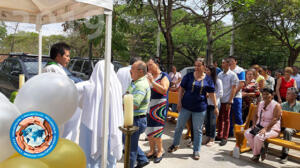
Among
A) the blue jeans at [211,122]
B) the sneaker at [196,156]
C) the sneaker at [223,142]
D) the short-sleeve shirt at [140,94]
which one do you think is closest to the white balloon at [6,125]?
the short-sleeve shirt at [140,94]

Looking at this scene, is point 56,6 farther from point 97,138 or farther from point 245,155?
point 245,155

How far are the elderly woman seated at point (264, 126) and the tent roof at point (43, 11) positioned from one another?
11.4 ft

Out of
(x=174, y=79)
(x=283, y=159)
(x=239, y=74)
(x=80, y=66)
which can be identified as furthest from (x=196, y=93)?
(x=80, y=66)

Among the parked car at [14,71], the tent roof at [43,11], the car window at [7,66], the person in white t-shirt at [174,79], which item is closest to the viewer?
the tent roof at [43,11]

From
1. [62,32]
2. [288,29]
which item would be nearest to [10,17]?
[62,32]

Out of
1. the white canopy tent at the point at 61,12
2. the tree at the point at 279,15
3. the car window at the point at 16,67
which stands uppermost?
the tree at the point at 279,15

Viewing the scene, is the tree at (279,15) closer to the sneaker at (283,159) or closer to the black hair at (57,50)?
the sneaker at (283,159)

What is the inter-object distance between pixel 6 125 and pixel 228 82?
4.88 m

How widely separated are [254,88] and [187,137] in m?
2.02

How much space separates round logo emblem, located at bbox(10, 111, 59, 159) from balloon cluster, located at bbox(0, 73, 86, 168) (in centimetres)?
4

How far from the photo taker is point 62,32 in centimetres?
408

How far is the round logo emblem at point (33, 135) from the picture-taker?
163 cm

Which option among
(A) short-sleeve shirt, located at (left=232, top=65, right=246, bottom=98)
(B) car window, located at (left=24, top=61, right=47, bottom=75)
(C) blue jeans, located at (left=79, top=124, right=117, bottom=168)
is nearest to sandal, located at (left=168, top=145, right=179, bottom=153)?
(A) short-sleeve shirt, located at (left=232, top=65, right=246, bottom=98)

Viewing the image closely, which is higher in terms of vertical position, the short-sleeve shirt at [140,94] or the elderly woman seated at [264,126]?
the short-sleeve shirt at [140,94]
